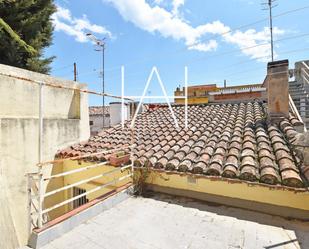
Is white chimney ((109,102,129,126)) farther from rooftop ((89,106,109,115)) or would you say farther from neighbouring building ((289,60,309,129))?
rooftop ((89,106,109,115))

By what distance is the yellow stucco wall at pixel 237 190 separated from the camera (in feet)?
15.1

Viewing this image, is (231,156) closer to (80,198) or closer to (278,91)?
(278,91)

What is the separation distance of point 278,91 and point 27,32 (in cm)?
1551

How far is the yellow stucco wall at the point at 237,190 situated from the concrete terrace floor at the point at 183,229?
327mm

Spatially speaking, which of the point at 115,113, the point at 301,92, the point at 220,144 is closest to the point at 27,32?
the point at 115,113

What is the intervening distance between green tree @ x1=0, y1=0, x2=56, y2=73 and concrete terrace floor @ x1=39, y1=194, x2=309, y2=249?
12.4 m

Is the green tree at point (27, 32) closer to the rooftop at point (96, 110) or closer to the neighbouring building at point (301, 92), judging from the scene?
the rooftop at point (96, 110)

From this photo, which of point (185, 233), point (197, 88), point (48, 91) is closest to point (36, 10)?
point (48, 91)

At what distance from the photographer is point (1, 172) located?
7.15m

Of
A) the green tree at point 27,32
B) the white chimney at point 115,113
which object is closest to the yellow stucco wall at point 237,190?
the white chimney at point 115,113

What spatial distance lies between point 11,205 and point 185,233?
6.05m

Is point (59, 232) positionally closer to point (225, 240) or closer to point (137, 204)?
point (137, 204)

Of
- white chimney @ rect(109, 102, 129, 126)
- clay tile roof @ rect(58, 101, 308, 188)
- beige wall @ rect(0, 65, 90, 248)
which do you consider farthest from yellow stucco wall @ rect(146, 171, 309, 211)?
white chimney @ rect(109, 102, 129, 126)

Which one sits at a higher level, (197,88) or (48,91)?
(197,88)
